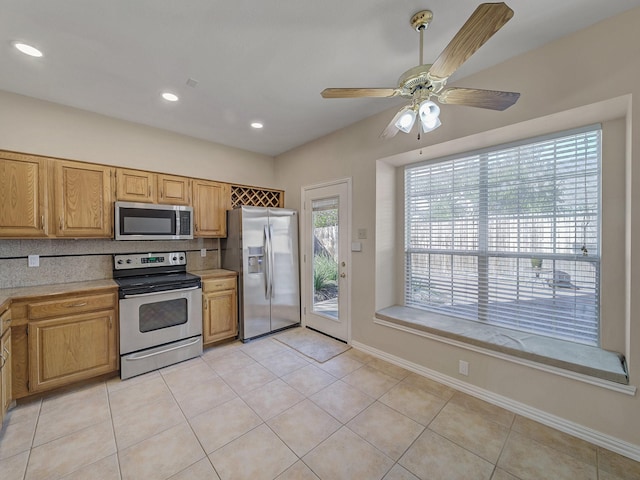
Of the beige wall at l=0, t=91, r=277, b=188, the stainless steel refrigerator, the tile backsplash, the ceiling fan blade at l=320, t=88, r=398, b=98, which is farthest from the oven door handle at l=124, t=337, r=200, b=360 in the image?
the ceiling fan blade at l=320, t=88, r=398, b=98

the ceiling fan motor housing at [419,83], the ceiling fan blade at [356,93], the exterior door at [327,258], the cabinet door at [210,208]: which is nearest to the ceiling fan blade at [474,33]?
the ceiling fan motor housing at [419,83]

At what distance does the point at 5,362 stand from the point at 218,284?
1743mm

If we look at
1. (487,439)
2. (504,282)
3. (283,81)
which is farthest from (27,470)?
(504,282)

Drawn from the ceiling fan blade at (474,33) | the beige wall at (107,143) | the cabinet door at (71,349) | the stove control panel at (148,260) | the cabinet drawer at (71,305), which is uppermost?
the beige wall at (107,143)

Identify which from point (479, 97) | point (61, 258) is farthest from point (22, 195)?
point (479, 97)

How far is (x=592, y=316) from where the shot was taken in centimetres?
203

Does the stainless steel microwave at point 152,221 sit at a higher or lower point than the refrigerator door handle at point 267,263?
higher

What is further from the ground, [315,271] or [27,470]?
[315,271]

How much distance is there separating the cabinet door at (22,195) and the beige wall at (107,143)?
25 cm

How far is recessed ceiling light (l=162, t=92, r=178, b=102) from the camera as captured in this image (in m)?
2.47

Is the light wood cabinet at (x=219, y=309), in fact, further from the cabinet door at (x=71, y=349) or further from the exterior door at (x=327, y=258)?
the exterior door at (x=327, y=258)

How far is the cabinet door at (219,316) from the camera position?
3.16 metres

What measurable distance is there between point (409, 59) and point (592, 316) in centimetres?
244

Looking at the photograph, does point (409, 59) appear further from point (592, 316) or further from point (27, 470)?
point (27, 470)
